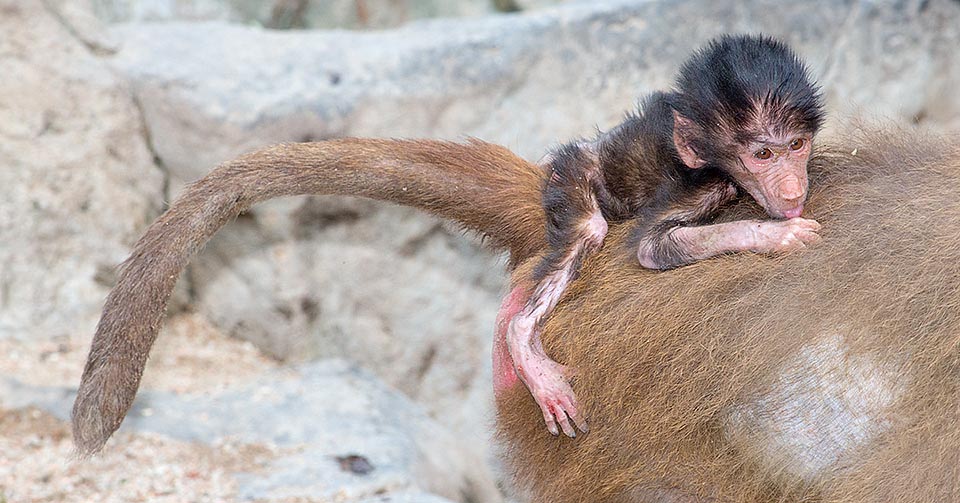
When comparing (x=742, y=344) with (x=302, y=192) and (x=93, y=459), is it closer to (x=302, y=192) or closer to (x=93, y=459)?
(x=302, y=192)

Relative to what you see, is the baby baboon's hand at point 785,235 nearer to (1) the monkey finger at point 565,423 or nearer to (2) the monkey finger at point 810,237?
(2) the monkey finger at point 810,237

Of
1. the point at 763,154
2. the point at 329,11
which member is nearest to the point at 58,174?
the point at 329,11

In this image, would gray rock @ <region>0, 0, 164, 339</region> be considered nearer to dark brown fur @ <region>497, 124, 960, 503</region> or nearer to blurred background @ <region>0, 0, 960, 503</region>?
blurred background @ <region>0, 0, 960, 503</region>

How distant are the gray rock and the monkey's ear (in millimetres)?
2159

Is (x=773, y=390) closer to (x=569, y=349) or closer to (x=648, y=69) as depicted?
(x=569, y=349)

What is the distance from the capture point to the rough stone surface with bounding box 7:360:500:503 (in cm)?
271

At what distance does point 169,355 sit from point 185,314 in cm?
25

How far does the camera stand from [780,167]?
1.77 meters

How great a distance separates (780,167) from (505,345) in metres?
0.59

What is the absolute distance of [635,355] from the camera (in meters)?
1.87

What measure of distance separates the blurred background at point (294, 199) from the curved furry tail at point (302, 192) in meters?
0.90

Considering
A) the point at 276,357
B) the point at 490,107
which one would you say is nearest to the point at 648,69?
the point at 490,107

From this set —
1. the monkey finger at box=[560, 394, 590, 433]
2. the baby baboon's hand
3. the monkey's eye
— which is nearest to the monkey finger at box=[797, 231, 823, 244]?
the baby baboon's hand

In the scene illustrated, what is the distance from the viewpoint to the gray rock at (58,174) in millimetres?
3367
